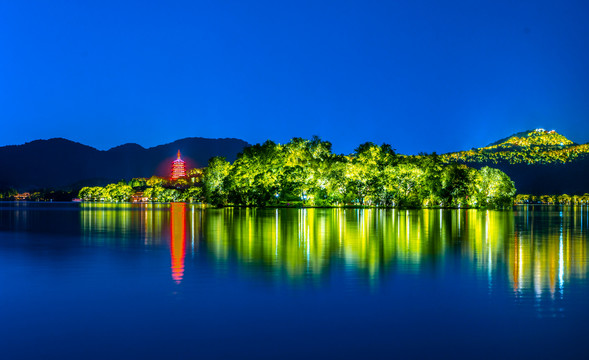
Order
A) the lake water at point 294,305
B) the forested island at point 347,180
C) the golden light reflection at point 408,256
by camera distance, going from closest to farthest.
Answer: the lake water at point 294,305, the golden light reflection at point 408,256, the forested island at point 347,180

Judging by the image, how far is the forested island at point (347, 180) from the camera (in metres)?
93.8

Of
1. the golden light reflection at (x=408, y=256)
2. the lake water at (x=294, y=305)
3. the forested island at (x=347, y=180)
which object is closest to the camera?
the lake water at (x=294, y=305)

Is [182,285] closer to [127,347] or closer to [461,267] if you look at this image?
[127,347]

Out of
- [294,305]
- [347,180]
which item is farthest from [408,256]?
[347,180]

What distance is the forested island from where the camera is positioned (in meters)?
93.8

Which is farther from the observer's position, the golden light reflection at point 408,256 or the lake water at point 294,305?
the golden light reflection at point 408,256

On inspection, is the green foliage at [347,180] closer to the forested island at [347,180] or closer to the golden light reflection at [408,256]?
the forested island at [347,180]

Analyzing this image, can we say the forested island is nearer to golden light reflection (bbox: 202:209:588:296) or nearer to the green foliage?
the green foliage

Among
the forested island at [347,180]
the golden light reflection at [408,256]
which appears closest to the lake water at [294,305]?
the golden light reflection at [408,256]

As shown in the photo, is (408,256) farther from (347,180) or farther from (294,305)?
(347,180)

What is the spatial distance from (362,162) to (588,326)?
294 ft

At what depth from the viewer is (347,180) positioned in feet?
311

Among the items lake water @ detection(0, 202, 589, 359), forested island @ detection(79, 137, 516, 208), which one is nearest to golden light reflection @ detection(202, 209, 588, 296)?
lake water @ detection(0, 202, 589, 359)

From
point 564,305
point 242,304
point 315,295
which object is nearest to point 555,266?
point 564,305
